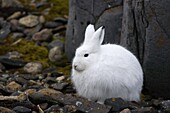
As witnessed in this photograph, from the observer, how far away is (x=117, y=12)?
24.1ft

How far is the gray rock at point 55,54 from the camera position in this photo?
27.6 ft

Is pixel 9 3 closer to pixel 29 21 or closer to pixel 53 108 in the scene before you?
pixel 29 21

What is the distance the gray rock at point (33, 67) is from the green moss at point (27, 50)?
19 centimetres

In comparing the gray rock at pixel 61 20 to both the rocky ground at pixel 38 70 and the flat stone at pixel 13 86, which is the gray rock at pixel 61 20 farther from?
the flat stone at pixel 13 86

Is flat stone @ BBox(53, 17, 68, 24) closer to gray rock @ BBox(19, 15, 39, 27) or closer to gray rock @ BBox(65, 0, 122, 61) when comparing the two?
gray rock @ BBox(19, 15, 39, 27)

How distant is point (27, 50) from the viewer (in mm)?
8766

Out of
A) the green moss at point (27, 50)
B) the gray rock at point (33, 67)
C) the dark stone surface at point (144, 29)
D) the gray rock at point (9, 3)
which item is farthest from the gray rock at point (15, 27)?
the dark stone surface at point (144, 29)

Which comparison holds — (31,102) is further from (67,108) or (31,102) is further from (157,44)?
(157,44)

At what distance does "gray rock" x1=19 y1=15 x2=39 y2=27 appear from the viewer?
9.64 meters

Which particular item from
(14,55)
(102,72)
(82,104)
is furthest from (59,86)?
(14,55)

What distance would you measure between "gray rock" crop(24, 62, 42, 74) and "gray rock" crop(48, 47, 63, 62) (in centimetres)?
41

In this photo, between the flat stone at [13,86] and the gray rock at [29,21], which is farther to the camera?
the gray rock at [29,21]

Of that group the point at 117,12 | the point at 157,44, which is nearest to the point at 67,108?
the point at 157,44

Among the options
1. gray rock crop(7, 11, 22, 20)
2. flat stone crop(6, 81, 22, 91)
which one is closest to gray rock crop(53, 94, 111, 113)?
flat stone crop(6, 81, 22, 91)
